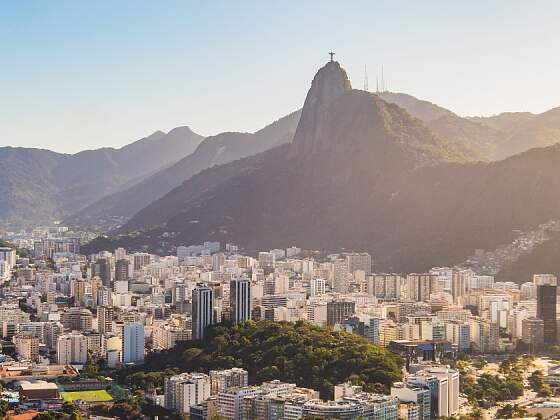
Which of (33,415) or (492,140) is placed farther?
(492,140)

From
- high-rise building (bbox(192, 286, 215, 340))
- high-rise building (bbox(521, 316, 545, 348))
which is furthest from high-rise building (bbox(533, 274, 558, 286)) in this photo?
high-rise building (bbox(192, 286, 215, 340))

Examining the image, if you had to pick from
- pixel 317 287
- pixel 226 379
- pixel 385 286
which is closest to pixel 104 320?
pixel 226 379

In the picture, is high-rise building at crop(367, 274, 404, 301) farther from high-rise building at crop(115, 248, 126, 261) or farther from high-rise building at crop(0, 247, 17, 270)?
high-rise building at crop(0, 247, 17, 270)

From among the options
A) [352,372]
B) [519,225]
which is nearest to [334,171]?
[519,225]

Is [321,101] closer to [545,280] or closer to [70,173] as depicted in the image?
[545,280]

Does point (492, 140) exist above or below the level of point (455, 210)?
above

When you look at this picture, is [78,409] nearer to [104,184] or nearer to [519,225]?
[519,225]
